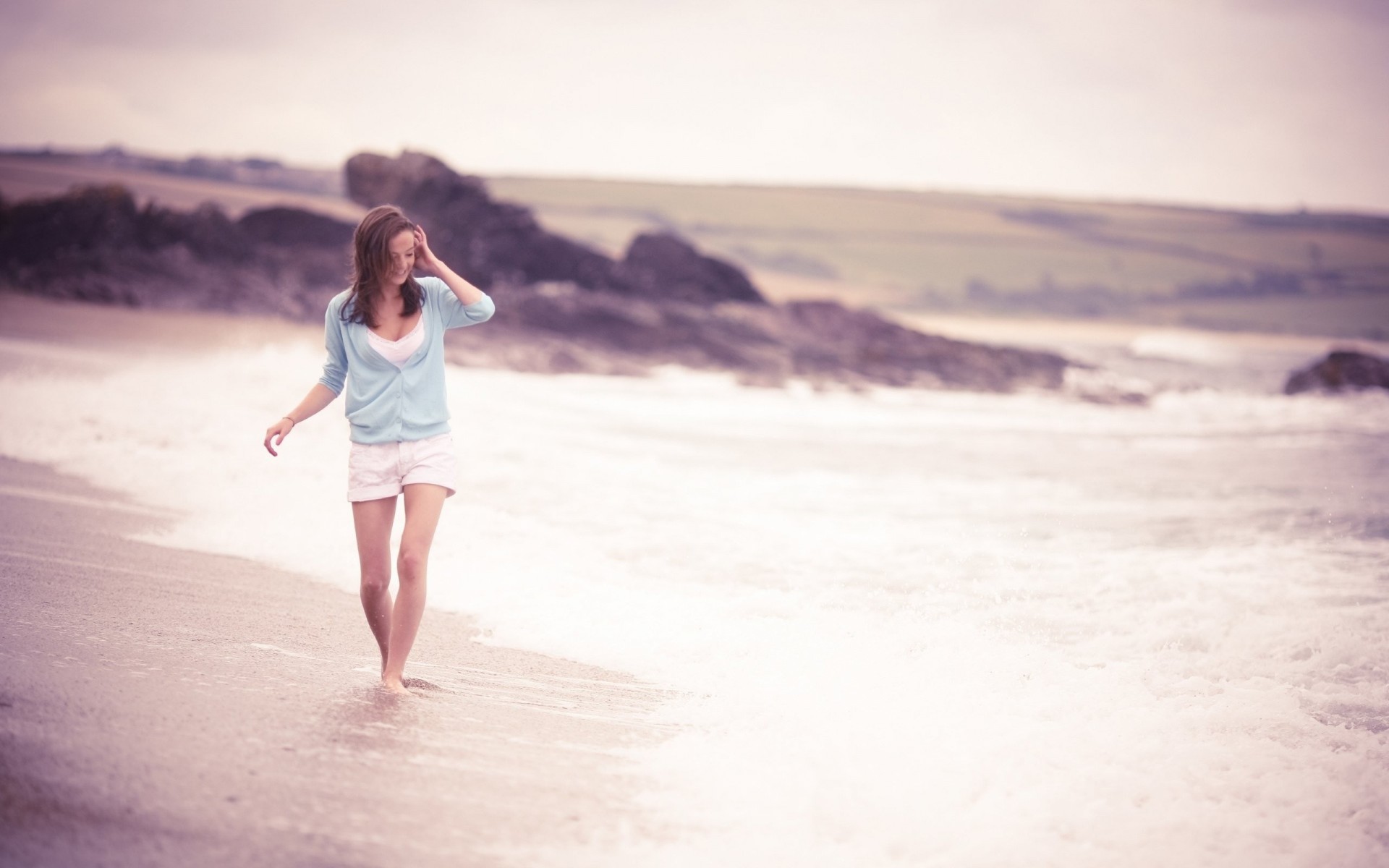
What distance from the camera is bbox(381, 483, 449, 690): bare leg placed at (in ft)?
14.3

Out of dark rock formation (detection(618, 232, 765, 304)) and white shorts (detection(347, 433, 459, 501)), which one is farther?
dark rock formation (detection(618, 232, 765, 304))

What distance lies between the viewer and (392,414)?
4375 mm

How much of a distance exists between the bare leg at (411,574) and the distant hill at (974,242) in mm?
41332

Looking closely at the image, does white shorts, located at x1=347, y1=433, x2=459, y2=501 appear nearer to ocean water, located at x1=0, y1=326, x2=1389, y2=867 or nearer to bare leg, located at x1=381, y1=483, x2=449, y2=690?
bare leg, located at x1=381, y1=483, x2=449, y2=690

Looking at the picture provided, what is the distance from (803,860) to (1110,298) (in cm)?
7895

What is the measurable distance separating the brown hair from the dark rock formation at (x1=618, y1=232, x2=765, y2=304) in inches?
1150

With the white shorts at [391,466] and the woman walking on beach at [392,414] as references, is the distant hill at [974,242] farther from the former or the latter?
the white shorts at [391,466]

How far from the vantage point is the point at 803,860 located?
3.27 metres

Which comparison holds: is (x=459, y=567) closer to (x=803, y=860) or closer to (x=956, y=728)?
(x=956, y=728)

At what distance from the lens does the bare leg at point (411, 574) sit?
436 cm

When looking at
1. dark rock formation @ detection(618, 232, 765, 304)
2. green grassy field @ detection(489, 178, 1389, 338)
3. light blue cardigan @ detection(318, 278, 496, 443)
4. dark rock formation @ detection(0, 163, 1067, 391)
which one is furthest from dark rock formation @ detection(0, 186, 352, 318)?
green grassy field @ detection(489, 178, 1389, 338)

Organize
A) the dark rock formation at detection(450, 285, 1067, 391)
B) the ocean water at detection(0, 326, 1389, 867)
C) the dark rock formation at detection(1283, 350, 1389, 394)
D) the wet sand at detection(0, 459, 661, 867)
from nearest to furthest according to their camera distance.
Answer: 1. the wet sand at detection(0, 459, 661, 867)
2. the ocean water at detection(0, 326, 1389, 867)
3. the dark rock formation at detection(450, 285, 1067, 391)
4. the dark rock formation at detection(1283, 350, 1389, 394)

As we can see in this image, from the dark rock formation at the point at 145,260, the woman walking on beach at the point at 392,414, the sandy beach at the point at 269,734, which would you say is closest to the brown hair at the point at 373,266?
the woman walking on beach at the point at 392,414

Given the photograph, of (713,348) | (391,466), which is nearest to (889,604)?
(391,466)
